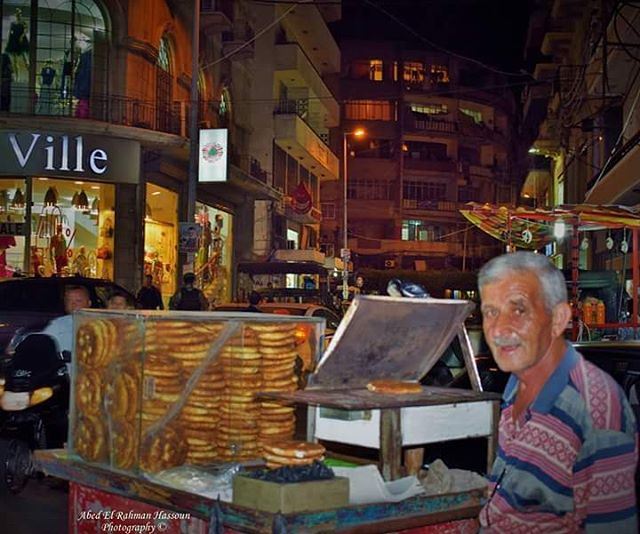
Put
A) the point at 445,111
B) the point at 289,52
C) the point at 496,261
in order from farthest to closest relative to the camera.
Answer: the point at 445,111 → the point at 289,52 → the point at 496,261

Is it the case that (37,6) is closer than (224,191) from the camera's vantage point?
Yes

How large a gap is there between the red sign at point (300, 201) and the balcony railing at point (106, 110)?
53.9 ft

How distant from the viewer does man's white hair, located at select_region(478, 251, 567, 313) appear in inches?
118

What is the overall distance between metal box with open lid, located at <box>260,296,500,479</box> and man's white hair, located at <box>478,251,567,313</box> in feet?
4.66

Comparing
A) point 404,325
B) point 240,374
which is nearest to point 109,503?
point 240,374

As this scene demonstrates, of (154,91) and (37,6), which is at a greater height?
(37,6)

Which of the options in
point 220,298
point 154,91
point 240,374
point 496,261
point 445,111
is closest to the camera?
point 496,261

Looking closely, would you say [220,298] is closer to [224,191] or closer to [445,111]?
[224,191]

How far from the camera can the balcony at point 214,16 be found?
1190 inches

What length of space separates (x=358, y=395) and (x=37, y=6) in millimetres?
21089

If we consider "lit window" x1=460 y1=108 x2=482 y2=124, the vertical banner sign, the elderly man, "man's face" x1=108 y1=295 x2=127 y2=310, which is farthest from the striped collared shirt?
"lit window" x1=460 y1=108 x2=482 y2=124

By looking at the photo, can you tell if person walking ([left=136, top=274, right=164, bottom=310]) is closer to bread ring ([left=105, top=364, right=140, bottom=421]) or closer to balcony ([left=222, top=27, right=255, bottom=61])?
bread ring ([left=105, top=364, right=140, bottom=421])

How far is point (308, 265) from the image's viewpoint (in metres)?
26.6

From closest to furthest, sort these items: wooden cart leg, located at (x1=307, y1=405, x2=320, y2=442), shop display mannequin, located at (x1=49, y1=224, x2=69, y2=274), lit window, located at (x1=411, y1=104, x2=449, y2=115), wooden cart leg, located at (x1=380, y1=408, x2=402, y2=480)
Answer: wooden cart leg, located at (x1=380, y1=408, x2=402, y2=480) < wooden cart leg, located at (x1=307, y1=405, x2=320, y2=442) < shop display mannequin, located at (x1=49, y1=224, x2=69, y2=274) < lit window, located at (x1=411, y1=104, x2=449, y2=115)
